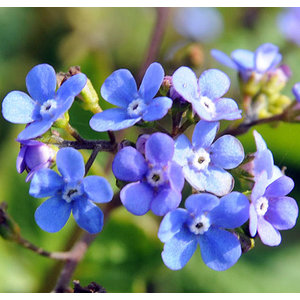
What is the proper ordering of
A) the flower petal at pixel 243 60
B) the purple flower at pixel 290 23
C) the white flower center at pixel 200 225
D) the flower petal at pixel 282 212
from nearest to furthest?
the white flower center at pixel 200 225 < the flower petal at pixel 282 212 < the flower petal at pixel 243 60 < the purple flower at pixel 290 23

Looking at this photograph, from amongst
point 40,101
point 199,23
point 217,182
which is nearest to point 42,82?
point 40,101

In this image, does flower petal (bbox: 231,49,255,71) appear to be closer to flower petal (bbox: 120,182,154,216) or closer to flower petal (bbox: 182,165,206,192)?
flower petal (bbox: 182,165,206,192)

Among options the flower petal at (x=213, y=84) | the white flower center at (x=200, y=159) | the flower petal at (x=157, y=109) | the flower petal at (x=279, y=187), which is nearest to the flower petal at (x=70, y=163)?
the flower petal at (x=157, y=109)

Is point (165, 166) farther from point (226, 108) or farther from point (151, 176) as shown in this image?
point (226, 108)

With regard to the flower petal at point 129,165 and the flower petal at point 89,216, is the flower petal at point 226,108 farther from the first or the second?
the flower petal at point 89,216

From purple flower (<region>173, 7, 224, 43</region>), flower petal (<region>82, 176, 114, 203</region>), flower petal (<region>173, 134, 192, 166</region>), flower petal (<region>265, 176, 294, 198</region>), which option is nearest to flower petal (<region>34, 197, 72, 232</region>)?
flower petal (<region>82, 176, 114, 203</region>)

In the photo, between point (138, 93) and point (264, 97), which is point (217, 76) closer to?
point (138, 93)
